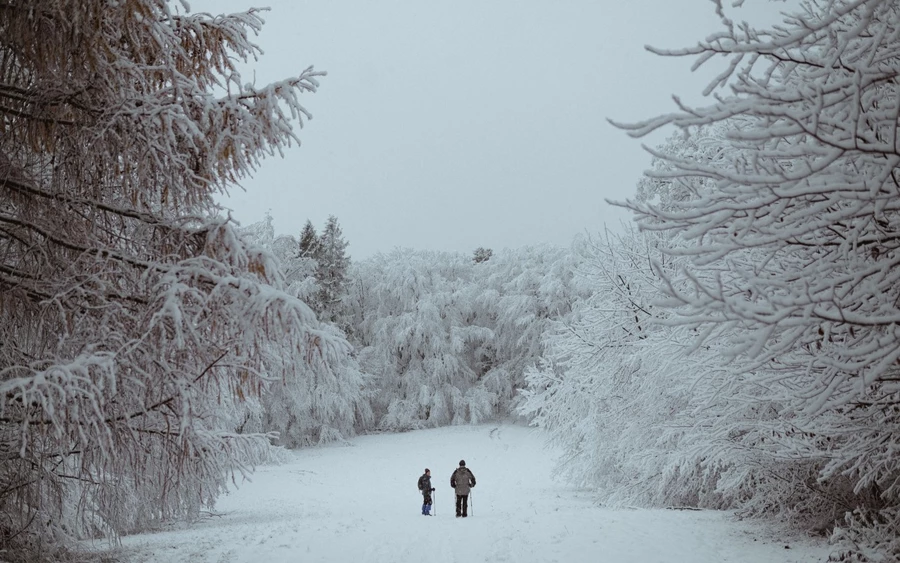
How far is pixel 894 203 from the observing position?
2.62 meters

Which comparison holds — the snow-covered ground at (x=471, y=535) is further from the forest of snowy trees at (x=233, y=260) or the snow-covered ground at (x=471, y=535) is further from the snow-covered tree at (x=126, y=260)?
the snow-covered tree at (x=126, y=260)

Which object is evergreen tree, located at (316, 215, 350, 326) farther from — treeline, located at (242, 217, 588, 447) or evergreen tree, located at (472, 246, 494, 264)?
evergreen tree, located at (472, 246, 494, 264)

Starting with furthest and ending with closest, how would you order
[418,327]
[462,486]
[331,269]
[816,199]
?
[331,269]
[418,327]
[462,486]
[816,199]

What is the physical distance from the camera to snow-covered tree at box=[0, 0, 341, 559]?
351cm

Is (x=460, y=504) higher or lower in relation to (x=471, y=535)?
lower

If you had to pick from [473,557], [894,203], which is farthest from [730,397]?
[473,557]

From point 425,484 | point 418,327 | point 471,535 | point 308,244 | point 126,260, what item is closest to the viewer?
point 126,260

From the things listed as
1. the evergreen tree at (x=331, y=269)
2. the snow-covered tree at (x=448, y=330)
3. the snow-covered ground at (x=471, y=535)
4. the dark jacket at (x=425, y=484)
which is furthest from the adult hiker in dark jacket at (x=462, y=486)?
the evergreen tree at (x=331, y=269)

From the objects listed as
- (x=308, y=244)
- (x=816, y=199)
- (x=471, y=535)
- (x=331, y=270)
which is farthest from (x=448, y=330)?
(x=816, y=199)

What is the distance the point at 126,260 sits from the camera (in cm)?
379

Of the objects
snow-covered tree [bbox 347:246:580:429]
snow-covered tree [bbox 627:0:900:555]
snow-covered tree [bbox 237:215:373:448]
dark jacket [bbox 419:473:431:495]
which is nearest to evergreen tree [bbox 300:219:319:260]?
snow-covered tree [bbox 237:215:373:448]

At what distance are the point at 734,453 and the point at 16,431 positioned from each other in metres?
→ 6.35

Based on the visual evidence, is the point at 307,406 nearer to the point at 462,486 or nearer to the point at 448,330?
the point at 448,330

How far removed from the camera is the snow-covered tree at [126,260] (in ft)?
11.5
